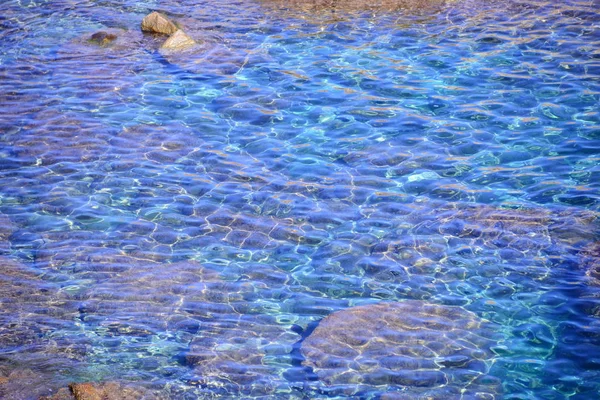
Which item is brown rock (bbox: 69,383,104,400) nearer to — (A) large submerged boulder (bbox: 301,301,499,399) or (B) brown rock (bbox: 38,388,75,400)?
(B) brown rock (bbox: 38,388,75,400)

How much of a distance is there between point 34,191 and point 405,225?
4.45 meters

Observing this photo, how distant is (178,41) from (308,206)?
5294 millimetres

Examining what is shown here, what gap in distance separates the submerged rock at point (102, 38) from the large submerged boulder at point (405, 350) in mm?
7925

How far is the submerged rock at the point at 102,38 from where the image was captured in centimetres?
1212

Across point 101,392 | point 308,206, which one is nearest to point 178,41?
point 308,206

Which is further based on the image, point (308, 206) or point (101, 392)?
point (308, 206)

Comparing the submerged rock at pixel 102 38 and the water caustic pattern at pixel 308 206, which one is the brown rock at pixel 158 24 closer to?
the water caustic pattern at pixel 308 206

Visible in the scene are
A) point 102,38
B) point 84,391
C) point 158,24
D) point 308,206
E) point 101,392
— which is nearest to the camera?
point 84,391

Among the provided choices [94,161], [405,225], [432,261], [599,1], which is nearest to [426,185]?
[405,225]

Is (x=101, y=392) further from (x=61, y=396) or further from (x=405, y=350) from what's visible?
(x=405, y=350)

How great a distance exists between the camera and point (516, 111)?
966 cm

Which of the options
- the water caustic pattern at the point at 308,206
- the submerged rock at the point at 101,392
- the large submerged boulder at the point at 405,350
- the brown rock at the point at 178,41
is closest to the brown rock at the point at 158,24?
the water caustic pattern at the point at 308,206

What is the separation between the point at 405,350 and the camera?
234 inches

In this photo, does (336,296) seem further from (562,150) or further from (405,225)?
(562,150)
